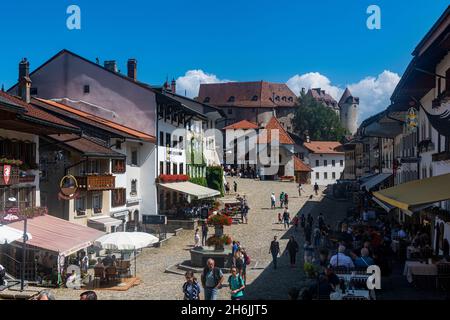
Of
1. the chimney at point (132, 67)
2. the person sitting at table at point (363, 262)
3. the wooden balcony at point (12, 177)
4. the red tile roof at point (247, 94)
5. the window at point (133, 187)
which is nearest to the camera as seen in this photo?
the person sitting at table at point (363, 262)

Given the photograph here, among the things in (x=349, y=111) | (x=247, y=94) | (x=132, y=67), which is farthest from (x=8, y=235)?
(x=349, y=111)

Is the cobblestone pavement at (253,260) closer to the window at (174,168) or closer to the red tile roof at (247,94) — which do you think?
the window at (174,168)

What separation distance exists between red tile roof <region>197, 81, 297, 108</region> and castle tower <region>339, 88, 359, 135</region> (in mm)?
33476

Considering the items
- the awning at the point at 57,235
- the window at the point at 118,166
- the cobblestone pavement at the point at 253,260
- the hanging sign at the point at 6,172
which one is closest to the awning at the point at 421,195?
the cobblestone pavement at the point at 253,260

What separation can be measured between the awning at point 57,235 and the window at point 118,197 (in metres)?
12.0

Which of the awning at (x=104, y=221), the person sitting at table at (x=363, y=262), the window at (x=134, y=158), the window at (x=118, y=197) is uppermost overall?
the window at (x=134, y=158)

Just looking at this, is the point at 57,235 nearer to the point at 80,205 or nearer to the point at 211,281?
the point at 80,205

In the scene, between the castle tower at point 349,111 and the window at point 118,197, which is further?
the castle tower at point 349,111

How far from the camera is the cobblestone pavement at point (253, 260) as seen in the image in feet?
66.5

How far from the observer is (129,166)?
43594mm

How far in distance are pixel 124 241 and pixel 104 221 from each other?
42.1ft

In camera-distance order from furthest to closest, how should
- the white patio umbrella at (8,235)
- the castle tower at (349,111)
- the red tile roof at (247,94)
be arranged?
the castle tower at (349,111), the red tile roof at (247,94), the white patio umbrella at (8,235)

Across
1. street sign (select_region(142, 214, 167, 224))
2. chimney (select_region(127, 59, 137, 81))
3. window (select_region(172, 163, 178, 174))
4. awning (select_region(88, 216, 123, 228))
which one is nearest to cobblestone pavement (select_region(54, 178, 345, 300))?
street sign (select_region(142, 214, 167, 224))

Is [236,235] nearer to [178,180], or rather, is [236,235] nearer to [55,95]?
[178,180]
